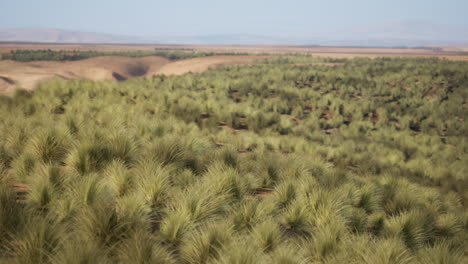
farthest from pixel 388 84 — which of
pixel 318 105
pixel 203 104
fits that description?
pixel 203 104

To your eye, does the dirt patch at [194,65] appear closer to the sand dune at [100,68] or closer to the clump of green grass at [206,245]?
the sand dune at [100,68]

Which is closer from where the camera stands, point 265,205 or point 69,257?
point 69,257

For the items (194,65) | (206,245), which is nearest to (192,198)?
(206,245)

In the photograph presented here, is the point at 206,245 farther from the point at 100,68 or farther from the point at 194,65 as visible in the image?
the point at 194,65

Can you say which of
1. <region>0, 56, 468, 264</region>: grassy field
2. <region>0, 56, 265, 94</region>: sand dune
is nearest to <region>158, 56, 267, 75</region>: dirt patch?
<region>0, 56, 265, 94</region>: sand dune

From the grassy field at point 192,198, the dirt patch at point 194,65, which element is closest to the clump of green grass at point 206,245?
the grassy field at point 192,198

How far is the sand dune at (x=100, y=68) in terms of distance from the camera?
3928cm

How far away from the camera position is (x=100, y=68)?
4919 cm

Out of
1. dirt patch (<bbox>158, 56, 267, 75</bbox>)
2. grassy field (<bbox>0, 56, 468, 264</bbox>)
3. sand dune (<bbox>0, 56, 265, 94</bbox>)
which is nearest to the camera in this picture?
grassy field (<bbox>0, 56, 468, 264</bbox>)

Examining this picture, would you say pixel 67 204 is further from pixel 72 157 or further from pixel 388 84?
pixel 388 84

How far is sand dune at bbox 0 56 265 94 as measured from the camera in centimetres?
3928

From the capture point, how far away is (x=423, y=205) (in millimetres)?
6875

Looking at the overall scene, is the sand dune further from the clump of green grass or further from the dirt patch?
the clump of green grass

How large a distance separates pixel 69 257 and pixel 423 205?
6.56 meters
